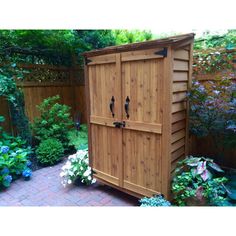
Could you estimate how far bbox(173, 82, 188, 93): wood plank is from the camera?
199cm

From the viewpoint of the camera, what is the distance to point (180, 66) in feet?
6.66

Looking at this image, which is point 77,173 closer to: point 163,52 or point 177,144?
point 177,144

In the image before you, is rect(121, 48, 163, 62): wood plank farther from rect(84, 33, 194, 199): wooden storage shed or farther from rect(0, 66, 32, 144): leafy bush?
rect(0, 66, 32, 144): leafy bush

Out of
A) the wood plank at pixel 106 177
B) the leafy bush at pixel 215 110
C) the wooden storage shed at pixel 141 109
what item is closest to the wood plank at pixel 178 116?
the wooden storage shed at pixel 141 109

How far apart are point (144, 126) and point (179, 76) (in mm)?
648

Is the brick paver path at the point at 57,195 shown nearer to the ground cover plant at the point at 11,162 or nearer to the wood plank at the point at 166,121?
the ground cover plant at the point at 11,162

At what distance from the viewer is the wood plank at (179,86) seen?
1987mm

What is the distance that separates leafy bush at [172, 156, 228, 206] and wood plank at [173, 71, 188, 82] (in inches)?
34.4

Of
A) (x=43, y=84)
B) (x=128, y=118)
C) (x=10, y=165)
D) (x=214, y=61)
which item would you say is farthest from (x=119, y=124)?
(x=43, y=84)

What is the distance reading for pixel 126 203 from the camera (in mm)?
2455

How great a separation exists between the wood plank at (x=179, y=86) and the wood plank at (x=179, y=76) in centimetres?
4

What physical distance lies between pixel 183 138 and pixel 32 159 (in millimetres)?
2967
